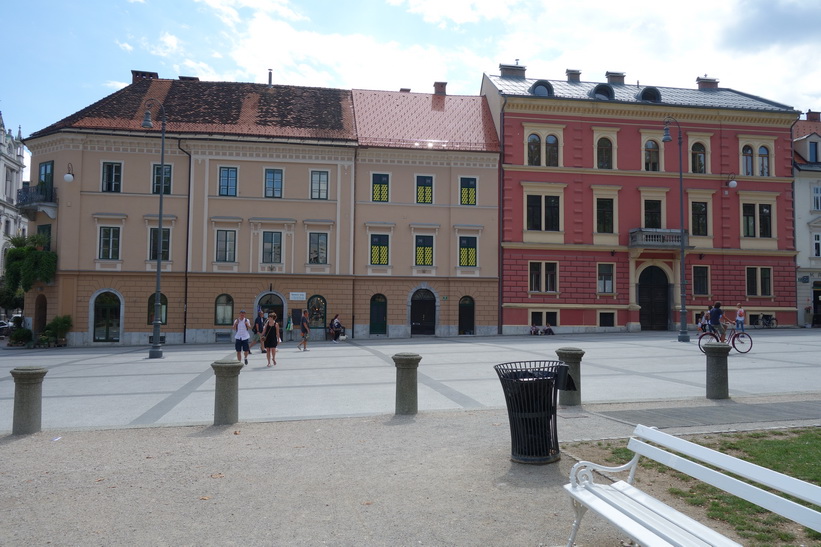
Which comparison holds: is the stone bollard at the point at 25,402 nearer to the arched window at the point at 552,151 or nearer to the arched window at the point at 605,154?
the arched window at the point at 552,151

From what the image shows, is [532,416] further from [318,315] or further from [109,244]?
[109,244]

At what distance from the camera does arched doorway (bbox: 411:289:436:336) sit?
115 ft

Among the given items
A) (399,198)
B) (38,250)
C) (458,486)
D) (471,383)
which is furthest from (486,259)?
(458,486)

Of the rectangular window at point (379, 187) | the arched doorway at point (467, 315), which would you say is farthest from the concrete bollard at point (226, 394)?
the arched doorway at point (467, 315)

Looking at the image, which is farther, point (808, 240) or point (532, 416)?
point (808, 240)

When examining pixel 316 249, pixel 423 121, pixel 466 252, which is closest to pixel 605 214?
pixel 466 252

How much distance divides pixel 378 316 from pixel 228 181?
1169cm

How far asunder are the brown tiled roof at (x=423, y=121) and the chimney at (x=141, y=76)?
13.2 meters

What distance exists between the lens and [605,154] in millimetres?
37344

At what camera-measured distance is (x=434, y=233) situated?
Answer: 3519 centimetres

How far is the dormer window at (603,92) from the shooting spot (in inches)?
1486

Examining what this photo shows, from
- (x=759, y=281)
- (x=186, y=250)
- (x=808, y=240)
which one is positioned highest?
(x=808, y=240)

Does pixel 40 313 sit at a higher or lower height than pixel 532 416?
higher

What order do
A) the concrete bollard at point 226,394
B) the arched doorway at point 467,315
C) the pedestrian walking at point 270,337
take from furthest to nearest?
the arched doorway at point 467,315, the pedestrian walking at point 270,337, the concrete bollard at point 226,394
